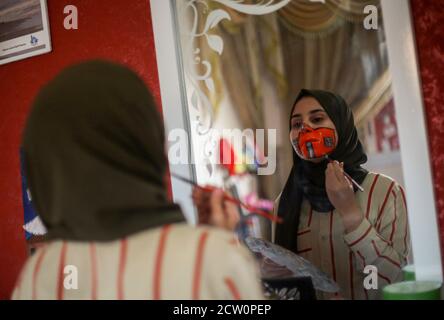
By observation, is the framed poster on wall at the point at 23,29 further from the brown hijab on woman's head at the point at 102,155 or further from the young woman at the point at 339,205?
the brown hijab on woman's head at the point at 102,155

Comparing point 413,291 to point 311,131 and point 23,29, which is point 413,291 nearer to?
point 311,131

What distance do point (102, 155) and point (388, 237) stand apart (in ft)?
3.39

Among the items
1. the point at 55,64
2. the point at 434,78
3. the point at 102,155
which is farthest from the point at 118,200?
the point at 55,64

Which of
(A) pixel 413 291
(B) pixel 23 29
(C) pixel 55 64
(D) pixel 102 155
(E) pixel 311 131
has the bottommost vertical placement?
(A) pixel 413 291

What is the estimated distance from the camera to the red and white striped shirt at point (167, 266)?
0.66 meters

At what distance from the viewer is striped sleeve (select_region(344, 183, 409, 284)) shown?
4.93 ft

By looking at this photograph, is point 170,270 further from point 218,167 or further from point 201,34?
point 201,34

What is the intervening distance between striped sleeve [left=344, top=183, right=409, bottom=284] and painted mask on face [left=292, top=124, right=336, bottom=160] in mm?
205

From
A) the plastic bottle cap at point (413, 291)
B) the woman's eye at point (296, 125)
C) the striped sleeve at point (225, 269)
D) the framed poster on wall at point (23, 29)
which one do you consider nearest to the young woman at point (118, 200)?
the striped sleeve at point (225, 269)

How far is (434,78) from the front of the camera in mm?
1510

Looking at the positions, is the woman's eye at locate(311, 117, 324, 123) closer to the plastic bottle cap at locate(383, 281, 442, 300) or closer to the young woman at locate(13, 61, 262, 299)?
the plastic bottle cap at locate(383, 281, 442, 300)
